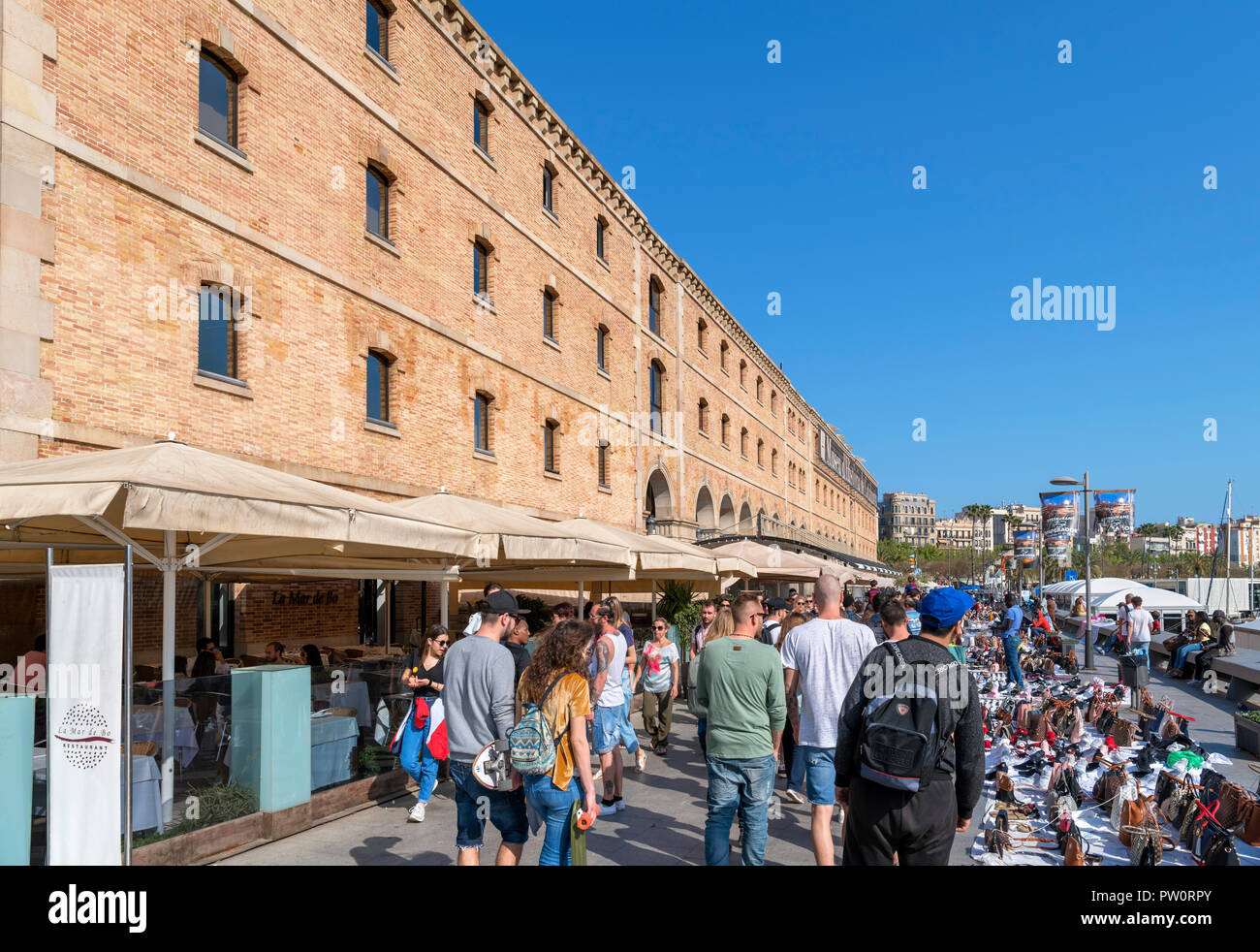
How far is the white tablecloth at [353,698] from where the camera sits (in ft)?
25.6

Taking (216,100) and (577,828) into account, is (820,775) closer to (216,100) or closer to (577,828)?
(577,828)

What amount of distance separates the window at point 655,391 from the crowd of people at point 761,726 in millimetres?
22928

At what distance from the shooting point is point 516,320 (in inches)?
824

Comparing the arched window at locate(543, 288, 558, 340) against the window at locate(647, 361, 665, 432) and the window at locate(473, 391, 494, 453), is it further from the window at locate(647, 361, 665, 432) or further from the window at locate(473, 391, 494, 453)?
the window at locate(647, 361, 665, 432)

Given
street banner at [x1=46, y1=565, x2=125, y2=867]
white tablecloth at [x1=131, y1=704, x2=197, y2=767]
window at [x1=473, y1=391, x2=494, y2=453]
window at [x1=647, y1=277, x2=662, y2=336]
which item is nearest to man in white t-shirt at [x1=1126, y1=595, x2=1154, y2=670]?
window at [x1=473, y1=391, x2=494, y2=453]

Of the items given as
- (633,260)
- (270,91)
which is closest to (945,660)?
(270,91)

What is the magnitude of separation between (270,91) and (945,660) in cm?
1380

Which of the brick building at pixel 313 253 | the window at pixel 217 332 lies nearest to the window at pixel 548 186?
the brick building at pixel 313 253

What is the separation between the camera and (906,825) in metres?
4.07

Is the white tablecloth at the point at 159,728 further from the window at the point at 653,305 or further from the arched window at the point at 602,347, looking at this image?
the window at the point at 653,305

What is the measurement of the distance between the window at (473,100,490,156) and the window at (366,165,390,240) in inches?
163

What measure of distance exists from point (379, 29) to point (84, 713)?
15.3m

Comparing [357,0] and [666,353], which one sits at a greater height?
[357,0]
